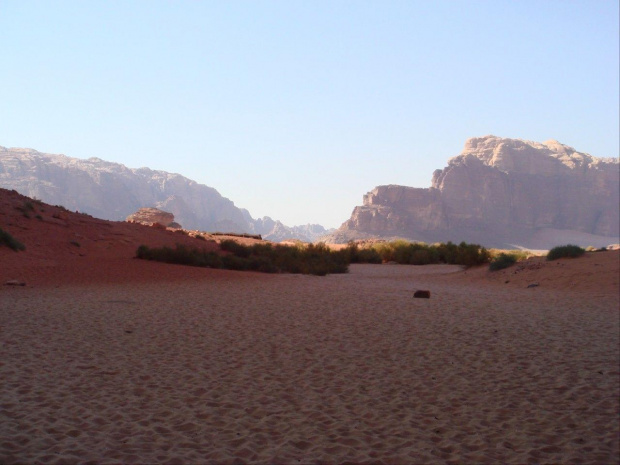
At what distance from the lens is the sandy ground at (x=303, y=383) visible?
5434mm

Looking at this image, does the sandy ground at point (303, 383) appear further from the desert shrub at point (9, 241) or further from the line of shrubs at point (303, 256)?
the line of shrubs at point (303, 256)

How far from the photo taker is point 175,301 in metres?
15.6

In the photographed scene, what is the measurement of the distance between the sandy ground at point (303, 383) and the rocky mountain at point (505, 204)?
115945 mm

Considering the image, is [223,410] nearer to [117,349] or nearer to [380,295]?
[117,349]

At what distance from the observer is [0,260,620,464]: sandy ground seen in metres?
5.43

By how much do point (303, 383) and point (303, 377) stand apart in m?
0.31

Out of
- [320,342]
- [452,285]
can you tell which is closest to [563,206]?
[452,285]

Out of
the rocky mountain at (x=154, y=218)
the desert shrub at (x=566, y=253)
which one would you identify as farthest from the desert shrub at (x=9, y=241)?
the rocky mountain at (x=154, y=218)

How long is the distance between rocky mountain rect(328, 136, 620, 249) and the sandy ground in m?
116

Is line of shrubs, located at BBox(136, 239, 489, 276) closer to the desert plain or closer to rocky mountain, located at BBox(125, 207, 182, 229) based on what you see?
the desert plain

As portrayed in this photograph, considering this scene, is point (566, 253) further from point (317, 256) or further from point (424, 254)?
point (317, 256)

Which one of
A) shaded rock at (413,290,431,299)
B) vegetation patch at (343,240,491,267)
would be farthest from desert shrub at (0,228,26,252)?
vegetation patch at (343,240,491,267)

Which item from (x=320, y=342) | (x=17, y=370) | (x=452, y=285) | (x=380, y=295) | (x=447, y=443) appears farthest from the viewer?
(x=452, y=285)

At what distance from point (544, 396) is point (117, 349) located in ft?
20.8
